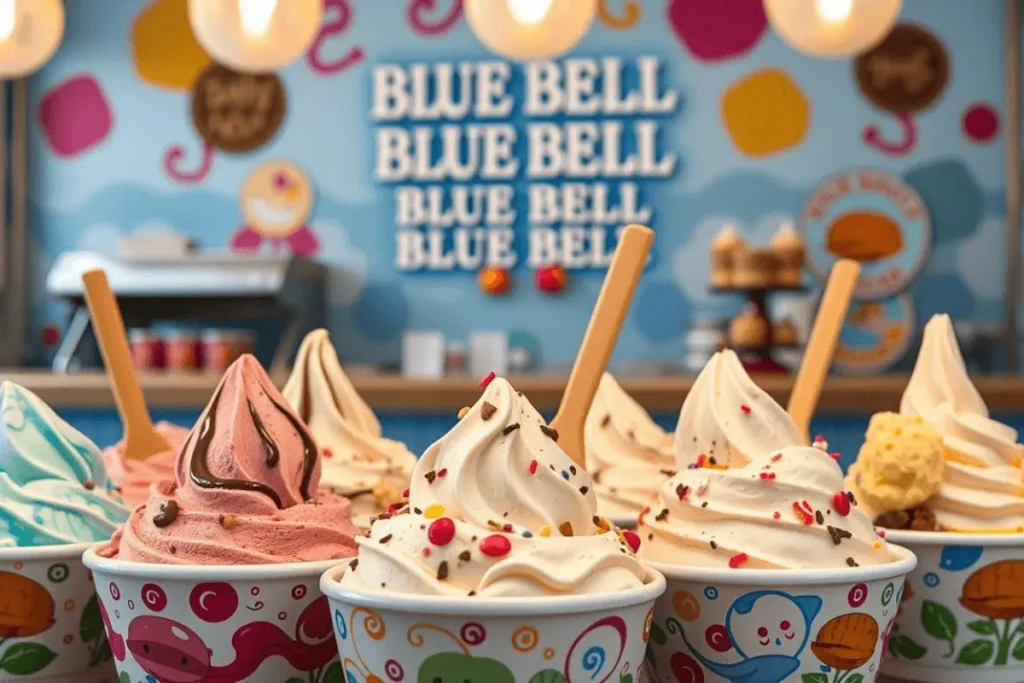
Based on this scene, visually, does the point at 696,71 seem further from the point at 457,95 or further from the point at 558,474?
the point at 558,474

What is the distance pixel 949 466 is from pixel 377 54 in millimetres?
5245

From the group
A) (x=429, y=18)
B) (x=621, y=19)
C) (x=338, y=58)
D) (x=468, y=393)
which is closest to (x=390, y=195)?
(x=338, y=58)

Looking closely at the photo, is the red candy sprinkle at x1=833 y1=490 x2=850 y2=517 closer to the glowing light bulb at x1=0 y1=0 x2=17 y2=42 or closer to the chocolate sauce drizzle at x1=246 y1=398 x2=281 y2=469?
the chocolate sauce drizzle at x1=246 y1=398 x2=281 y2=469

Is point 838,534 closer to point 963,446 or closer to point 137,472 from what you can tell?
point 963,446

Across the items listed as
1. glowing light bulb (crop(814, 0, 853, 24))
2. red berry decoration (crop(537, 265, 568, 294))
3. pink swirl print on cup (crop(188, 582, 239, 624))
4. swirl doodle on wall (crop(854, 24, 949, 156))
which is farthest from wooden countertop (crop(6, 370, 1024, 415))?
swirl doodle on wall (crop(854, 24, 949, 156))

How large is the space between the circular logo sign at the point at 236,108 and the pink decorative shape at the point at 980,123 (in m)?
3.66

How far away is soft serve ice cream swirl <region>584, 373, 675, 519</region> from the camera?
1544mm

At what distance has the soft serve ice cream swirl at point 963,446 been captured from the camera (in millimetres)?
1312

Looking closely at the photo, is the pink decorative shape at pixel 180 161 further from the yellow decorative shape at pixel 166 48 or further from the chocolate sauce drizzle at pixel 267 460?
the chocolate sauce drizzle at pixel 267 460

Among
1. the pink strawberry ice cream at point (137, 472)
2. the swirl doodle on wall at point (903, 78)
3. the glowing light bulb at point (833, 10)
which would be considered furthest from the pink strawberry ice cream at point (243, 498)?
the swirl doodle on wall at point (903, 78)

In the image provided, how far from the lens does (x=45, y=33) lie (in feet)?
11.1

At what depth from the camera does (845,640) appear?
1.04 metres

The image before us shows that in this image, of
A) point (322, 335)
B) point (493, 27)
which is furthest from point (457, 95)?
point (322, 335)

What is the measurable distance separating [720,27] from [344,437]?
16.0ft
